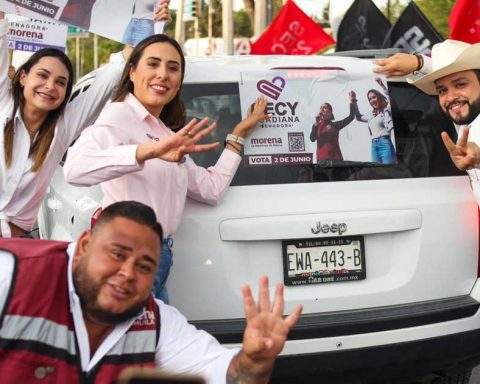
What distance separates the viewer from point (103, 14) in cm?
424

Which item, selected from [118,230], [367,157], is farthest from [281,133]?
[118,230]

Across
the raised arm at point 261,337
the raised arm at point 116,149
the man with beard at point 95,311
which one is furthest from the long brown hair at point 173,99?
the raised arm at point 261,337

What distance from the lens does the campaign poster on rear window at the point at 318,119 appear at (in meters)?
3.67

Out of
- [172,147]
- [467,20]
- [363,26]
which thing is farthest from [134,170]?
[363,26]

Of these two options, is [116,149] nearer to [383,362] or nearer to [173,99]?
[173,99]

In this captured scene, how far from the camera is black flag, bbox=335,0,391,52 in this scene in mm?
7688

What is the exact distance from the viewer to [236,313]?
3.40 m

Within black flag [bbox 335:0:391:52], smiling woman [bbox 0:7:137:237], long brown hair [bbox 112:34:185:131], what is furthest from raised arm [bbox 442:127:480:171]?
black flag [bbox 335:0:391:52]

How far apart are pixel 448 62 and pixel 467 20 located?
159 cm

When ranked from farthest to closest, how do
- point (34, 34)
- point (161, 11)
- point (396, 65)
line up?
point (34, 34) < point (161, 11) < point (396, 65)

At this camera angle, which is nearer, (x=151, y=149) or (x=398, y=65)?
(x=151, y=149)

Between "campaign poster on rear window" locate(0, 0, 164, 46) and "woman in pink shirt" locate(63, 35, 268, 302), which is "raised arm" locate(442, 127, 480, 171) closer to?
"woman in pink shirt" locate(63, 35, 268, 302)

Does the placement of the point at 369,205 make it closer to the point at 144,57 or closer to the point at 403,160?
the point at 403,160

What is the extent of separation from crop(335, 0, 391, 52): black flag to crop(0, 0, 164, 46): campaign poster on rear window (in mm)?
3755
